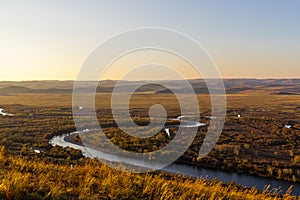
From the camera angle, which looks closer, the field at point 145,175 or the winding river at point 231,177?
the field at point 145,175

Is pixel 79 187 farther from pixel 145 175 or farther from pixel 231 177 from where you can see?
pixel 231 177

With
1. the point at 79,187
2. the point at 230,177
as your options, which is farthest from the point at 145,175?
the point at 230,177

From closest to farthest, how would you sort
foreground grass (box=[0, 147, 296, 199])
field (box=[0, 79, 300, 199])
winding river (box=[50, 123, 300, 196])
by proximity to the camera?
1. foreground grass (box=[0, 147, 296, 199])
2. field (box=[0, 79, 300, 199])
3. winding river (box=[50, 123, 300, 196])

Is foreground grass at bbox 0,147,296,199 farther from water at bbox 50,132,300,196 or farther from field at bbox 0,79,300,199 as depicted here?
water at bbox 50,132,300,196

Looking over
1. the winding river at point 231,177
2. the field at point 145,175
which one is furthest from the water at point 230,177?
the field at point 145,175

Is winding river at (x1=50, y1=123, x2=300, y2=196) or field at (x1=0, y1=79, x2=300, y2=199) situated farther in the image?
winding river at (x1=50, y1=123, x2=300, y2=196)

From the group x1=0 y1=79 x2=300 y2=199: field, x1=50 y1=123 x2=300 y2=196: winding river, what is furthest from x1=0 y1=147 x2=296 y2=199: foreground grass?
x1=50 y1=123 x2=300 y2=196: winding river

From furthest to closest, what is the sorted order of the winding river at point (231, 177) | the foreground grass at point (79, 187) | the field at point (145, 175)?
the winding river at point (231, 177) < the field at point (145, 175) < the foreground grass at point (79, 187)

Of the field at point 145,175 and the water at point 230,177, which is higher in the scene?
the field at point 145,175

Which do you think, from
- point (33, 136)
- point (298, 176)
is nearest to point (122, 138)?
point (33, 136)

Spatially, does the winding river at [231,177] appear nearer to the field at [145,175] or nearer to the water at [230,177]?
the water at [230,177]

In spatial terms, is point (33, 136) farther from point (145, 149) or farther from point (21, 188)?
point (21, 188)

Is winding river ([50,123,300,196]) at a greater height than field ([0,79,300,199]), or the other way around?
field ([0,79,300,199])
